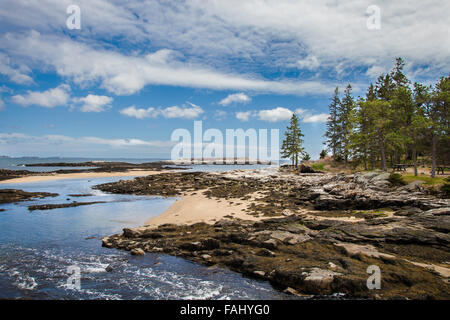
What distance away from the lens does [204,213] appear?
19828mm

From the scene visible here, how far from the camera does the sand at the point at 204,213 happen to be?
58.1 ft

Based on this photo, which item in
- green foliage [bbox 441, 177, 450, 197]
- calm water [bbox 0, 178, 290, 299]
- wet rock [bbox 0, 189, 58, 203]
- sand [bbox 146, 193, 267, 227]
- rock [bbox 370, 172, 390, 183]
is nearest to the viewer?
calm water [bbox 0, 178, 290, 299]

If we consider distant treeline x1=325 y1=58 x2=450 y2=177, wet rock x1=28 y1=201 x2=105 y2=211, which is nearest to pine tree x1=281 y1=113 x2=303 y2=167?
distant treeline x1=325 y1=58 x2=450 y2=177

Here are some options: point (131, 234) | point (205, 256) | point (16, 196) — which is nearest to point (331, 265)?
point (205, 256)

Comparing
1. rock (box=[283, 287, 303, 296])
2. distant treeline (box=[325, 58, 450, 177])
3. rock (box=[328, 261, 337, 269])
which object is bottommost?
rock (box=[283, 287, 303, 296])

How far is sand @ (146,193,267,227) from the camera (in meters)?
17.7

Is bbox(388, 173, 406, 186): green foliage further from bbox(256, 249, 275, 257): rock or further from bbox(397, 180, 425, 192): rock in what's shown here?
bbox(256, 249, 275, 257): rock

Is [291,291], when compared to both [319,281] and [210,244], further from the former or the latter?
[210,244]

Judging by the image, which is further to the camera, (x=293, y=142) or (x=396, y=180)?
(x=293, y=142)
